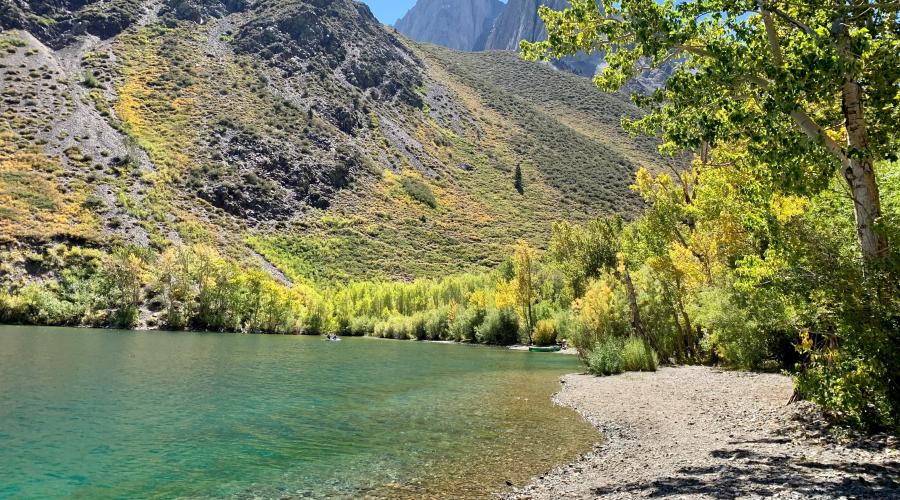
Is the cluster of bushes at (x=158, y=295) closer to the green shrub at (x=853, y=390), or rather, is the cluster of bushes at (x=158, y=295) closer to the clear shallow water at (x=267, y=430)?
the clear shallow water at (x=267, y=430)

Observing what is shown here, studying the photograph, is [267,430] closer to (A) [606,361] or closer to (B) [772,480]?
(B) [772,480]

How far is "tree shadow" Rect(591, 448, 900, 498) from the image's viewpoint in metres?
7.84

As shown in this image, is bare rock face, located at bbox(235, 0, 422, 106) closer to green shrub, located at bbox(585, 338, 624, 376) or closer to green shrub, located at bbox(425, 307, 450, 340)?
green shrub, located at bbox(425, 307, 450, 340)

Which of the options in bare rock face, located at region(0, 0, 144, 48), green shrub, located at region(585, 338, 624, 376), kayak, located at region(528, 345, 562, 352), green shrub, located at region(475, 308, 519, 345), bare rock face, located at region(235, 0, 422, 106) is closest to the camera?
green shrub, located at region(585, 338, 624, 376)

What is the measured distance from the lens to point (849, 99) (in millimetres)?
10820

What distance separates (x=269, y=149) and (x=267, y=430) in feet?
381

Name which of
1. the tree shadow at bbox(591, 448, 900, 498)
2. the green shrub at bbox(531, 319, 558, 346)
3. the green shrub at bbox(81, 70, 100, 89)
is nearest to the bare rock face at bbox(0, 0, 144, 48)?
the green shrub at bbox(81, 70, 100, 89)

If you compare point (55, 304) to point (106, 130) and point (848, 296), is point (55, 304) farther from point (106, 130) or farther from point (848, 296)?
point (848, 296)

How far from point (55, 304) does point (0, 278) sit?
23.2 feet

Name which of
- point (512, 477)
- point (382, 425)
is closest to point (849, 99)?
point (512, 477)

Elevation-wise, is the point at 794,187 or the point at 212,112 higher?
the point at 212,112

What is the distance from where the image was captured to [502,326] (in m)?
67.4

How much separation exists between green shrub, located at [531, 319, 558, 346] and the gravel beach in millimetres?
40453

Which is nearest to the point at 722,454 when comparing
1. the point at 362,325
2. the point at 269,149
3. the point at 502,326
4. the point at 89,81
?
the point at 502,326
